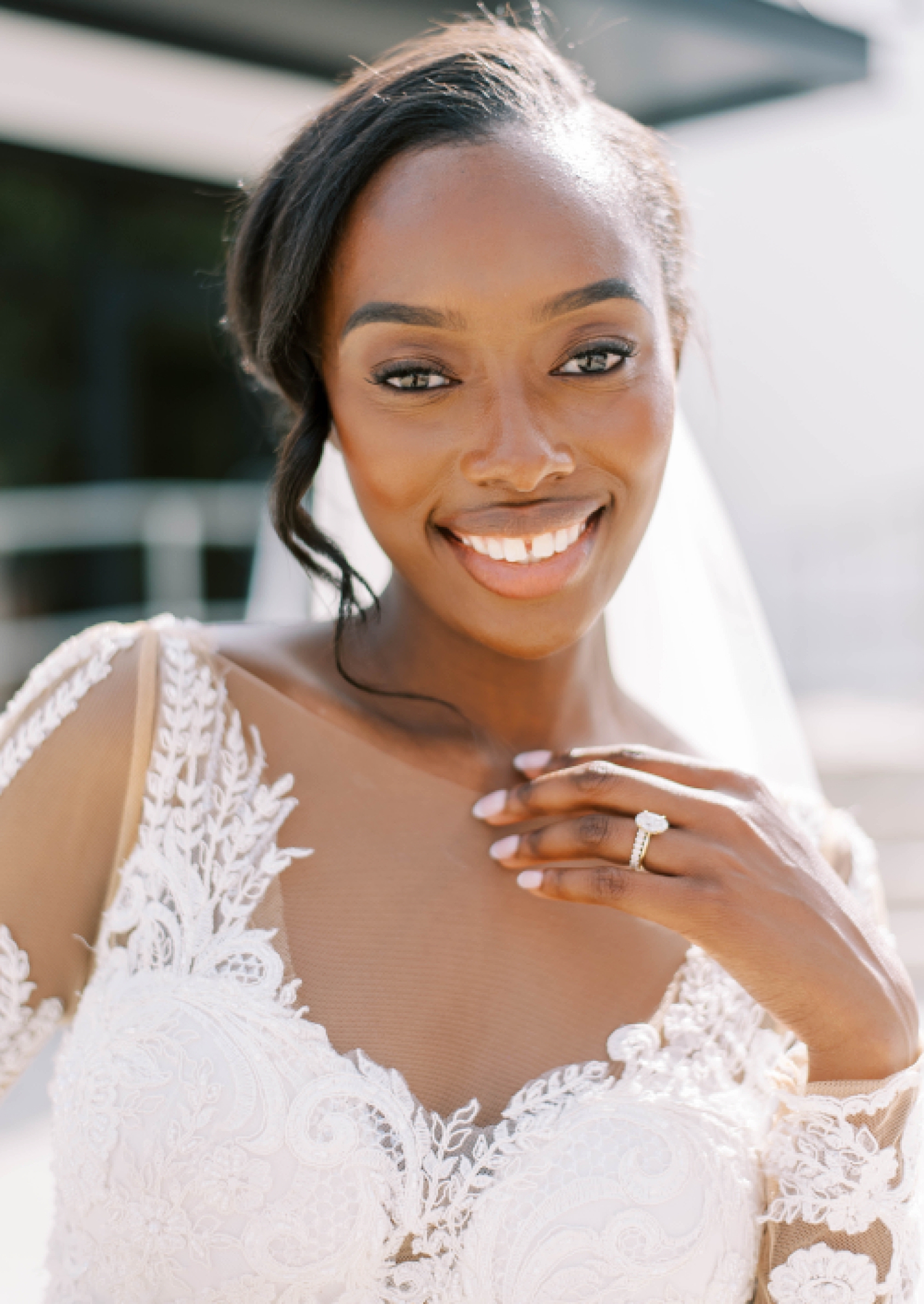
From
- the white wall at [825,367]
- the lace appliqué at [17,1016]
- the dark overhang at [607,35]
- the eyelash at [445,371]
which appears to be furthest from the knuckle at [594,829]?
the white wall at [825,367]

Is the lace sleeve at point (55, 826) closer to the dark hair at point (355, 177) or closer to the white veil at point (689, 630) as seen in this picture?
the dark hair at point (355, 177)

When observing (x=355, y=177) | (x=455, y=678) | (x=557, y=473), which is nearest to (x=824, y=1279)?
(x=455, y=678)

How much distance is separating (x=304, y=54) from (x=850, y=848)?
19.8 feet

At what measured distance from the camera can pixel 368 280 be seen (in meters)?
1.60

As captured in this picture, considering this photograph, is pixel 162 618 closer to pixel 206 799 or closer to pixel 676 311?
pixel 206 799

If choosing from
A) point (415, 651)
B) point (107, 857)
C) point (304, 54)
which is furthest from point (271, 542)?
point (304, 54)

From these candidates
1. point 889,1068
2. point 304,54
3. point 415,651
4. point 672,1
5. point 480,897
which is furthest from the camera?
point 304,54

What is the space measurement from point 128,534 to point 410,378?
6616mm

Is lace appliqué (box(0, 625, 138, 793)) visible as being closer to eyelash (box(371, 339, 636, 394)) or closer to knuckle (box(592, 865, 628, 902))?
eyelash (box(371, 339, 636, 394))

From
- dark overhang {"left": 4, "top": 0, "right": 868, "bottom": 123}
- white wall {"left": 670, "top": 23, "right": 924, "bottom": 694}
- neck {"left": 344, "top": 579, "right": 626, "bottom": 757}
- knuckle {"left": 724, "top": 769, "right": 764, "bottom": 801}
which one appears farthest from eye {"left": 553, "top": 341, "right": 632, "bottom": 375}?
white wall {"left": 670, "top": 23, "right": 924, "bottom": 694}

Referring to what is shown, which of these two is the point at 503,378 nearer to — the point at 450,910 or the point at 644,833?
the point at 644,833

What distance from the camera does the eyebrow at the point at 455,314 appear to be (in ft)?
5.03

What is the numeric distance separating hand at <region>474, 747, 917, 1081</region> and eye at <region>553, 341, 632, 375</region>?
494 millimetres

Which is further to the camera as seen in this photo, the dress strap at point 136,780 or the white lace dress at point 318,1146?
the dress strap at point 136,780
